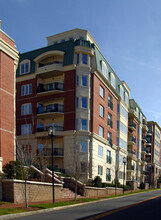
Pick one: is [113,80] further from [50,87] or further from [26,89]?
[26,89]

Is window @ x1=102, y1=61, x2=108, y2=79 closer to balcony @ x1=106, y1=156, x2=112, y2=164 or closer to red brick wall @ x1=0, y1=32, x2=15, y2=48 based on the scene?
balcony @ x1=106, y1=156, x2=112, y2=164

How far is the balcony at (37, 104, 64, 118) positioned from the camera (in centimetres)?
3777

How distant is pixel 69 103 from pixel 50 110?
2.96 m

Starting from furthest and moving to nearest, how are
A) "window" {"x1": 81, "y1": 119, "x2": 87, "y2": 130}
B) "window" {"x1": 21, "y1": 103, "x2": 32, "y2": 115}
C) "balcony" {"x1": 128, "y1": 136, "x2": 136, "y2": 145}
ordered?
"balcony" {"x1": 128, "y1": 136, "x2": 136, "y2": 145}
"window" {"x1": 21, "y1": 103, "x2": 32, "y2": 115}
"window" {"x1": 81, "y1": 119, "x2": 87, "y2": 130}

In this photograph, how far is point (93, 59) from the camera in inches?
1519

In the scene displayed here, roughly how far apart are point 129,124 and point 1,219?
51538 mm

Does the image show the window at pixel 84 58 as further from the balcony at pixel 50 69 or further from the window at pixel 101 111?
the window at pixel 101 111

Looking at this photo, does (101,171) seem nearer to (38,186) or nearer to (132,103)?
(38,186)

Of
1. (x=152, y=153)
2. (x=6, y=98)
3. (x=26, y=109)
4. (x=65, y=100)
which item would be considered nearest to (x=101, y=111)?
(x=65, y=100)

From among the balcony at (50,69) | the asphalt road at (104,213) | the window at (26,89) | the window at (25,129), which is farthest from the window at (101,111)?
the asphalt road at (104,213)

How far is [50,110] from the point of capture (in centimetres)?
3866

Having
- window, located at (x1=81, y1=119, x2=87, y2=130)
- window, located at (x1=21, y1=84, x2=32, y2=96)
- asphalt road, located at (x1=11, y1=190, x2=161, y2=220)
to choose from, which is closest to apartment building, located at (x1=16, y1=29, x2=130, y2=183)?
window, located at (x1=21, y1=84, x2=32, y2=96)

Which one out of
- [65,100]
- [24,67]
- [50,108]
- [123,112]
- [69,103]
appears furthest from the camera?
[123,112]

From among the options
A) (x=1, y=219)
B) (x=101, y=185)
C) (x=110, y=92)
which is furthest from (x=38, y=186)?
(x=110, y=92)
